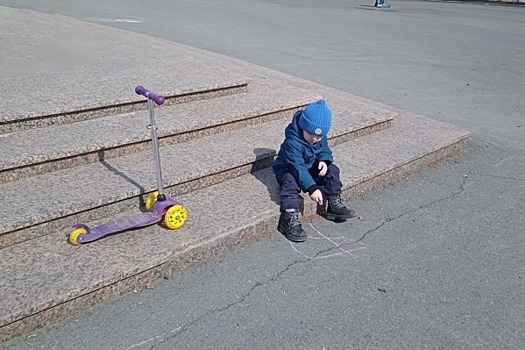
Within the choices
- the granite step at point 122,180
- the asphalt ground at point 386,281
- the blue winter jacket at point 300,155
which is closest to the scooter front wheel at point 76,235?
the granite step at point 122,180

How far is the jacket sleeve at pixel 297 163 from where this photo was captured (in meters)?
3.83

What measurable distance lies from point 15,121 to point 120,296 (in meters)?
1.99

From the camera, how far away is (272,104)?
17.7 ft

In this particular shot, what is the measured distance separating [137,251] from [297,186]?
1317mm

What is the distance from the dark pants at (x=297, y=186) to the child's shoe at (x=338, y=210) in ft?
0.16

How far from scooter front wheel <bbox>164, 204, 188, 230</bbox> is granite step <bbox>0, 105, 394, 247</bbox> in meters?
0.43

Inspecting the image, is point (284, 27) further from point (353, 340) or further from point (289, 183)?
point (353, 340)

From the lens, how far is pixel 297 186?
12.8ft

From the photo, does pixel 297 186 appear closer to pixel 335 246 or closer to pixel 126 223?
pixel 335 246

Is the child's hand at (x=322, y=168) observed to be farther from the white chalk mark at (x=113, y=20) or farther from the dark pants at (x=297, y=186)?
the white chalk mark at (x=113, y=20)

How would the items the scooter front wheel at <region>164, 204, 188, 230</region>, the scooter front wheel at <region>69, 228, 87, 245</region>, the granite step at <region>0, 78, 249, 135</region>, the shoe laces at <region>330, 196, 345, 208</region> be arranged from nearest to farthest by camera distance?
the scooter front wheel at <region>69, 228, 87, 245</region>, the scooter front wheel at <region>164, 204, 188, 230</region>, the shoe laces at <region>330, 196, 345, 208</region>, the granite step at <region>0, 78, 249, 135</region>

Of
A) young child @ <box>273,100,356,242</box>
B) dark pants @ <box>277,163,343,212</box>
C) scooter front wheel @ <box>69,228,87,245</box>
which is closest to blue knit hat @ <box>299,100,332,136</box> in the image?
young child @ <box>273,100,356,242</box>

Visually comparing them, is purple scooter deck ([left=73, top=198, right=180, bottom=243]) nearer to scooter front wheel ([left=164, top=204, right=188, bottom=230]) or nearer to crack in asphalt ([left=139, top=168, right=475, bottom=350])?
scooter front wheel ([left=164, top=204, right=188, bottom=230])

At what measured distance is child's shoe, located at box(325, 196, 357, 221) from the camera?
13.2 ft
